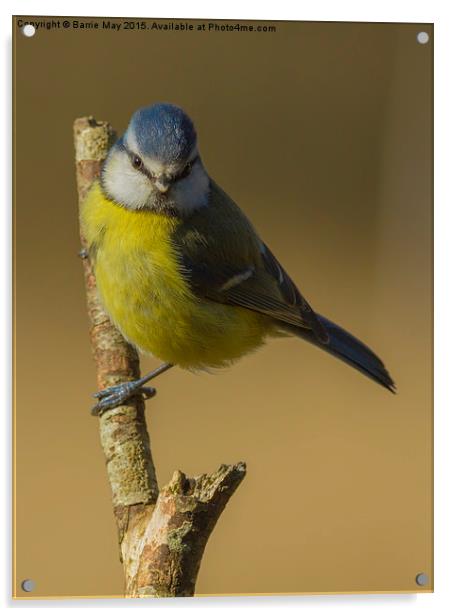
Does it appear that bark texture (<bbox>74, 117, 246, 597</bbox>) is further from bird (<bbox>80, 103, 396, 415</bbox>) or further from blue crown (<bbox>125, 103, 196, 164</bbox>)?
blue crown (<bbox>125, 103, 196, 164</bbox>)

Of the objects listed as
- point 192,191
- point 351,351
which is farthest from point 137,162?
point 351,351

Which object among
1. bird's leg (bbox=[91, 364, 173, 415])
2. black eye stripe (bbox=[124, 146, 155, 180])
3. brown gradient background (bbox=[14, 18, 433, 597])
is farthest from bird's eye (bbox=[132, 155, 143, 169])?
bird's leg (bbox=[91, 364, 173, 415])

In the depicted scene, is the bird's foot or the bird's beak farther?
the bird's foot

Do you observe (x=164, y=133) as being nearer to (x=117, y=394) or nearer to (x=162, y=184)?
(x=162, y=184)

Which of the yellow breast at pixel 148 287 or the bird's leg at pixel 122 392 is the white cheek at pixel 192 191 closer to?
the yellow breast at pixel 148 287

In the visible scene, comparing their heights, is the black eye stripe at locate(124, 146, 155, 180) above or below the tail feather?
above

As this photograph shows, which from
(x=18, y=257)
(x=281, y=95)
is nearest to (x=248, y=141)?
(x=281, y=95)

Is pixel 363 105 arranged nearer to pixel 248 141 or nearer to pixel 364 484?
pixel 248 141

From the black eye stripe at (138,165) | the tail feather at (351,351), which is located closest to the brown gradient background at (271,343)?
the tail feather at (351,351)
